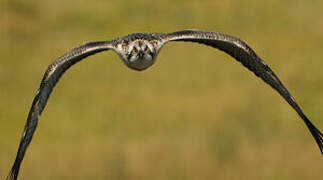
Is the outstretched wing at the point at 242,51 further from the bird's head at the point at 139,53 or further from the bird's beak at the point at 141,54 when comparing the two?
the bird's beak at the point at 141,54

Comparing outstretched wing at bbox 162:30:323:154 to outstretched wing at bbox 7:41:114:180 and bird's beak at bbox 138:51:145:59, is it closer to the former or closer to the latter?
bird's beak at bbox 138:51:145:59

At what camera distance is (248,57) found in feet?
45.5

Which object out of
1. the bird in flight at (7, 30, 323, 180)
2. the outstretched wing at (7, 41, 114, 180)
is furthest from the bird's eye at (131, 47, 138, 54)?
the outstretched wing at (7, 41, 114, 180)

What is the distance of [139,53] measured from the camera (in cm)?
1335

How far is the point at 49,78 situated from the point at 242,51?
2.57 metres

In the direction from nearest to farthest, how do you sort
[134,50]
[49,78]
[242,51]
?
[49,78] → [134,50] → [242,51]

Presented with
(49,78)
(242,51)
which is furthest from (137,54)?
(242,51)

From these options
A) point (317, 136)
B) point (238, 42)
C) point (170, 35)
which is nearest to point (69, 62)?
point (170, 35)

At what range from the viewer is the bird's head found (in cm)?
1336

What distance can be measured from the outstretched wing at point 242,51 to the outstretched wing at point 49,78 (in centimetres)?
98

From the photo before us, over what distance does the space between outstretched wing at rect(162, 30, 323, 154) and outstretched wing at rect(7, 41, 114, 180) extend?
3.20 ft

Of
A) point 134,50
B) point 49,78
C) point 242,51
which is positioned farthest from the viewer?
point 242,51

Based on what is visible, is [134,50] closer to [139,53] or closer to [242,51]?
[139,53]

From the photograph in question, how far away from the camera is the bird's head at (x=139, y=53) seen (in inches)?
526
